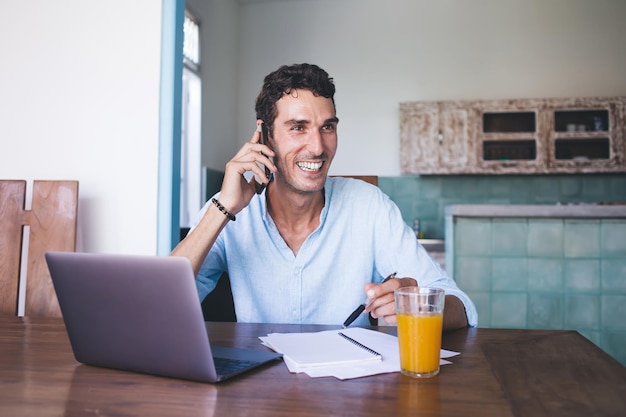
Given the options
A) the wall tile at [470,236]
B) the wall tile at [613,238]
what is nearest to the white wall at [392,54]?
the wall tile at [470,236]

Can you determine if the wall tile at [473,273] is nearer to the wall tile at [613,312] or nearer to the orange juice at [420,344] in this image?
the wall tile at [613,312]

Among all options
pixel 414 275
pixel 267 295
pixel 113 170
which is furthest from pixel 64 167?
pixel 414 275

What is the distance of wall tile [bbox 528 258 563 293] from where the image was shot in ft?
10.0

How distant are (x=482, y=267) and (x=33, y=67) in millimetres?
2484

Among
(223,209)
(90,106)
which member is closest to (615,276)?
(223,209)

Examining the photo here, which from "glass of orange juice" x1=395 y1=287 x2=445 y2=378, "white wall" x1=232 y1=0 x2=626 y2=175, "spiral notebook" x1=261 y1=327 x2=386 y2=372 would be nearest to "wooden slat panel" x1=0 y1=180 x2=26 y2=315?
"spiral notebook" x1=261 y1=327 x2=386 y2=372

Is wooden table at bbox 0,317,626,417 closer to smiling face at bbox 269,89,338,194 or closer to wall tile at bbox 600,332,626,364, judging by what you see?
smiling face at bbox 269,89,338,194

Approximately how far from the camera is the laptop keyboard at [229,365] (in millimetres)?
756

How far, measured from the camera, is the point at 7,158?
70.0 inches

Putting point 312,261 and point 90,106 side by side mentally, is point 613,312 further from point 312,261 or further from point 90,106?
point 90,106

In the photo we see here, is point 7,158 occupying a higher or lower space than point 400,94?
lower

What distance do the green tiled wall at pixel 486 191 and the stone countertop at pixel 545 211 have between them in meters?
1.86

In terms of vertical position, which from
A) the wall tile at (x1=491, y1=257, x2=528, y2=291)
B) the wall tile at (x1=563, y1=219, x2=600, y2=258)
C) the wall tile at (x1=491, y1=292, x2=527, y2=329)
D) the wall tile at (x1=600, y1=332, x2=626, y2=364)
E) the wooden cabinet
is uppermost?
the wooden cabinet

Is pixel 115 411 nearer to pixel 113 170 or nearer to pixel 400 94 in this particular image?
pixel 113 170
